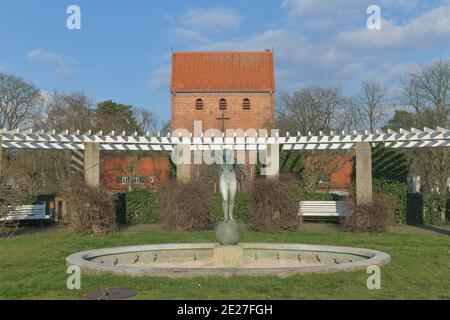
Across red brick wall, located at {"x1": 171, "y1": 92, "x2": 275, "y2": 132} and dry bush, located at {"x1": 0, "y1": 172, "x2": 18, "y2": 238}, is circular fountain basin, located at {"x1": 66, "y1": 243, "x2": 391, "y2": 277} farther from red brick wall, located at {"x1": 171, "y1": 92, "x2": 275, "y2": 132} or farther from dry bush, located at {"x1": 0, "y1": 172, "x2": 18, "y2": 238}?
red brick wall, located at {"x1": 171, "y1": 92, "x2": 275, "y2": 132}

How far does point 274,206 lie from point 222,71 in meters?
30.8

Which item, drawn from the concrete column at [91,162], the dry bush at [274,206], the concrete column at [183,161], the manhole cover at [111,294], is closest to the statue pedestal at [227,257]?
the manhole cover at [111,294]

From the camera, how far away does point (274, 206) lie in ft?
56.2

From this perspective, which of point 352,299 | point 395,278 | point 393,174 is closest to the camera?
point 352,299

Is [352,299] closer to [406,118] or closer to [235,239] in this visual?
[235,239]

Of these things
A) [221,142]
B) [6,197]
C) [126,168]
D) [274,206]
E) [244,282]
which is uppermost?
[221,142]

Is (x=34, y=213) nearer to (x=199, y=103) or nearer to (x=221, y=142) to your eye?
(x=221, y=142)

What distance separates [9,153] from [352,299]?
31553 millimetres

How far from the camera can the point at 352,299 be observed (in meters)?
7.00

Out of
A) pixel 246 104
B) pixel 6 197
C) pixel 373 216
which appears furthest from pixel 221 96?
pixel 6 197

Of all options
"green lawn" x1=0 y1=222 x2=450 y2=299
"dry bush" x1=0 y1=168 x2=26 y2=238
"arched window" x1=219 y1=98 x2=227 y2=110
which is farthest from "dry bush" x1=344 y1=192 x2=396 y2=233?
"arched window" x1=219 y1=98 x2=227 y2=110

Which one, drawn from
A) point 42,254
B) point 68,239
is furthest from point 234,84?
point 42,254

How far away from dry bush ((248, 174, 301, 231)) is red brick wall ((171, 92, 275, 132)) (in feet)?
89.2

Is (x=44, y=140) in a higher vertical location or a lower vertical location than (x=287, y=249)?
higher
